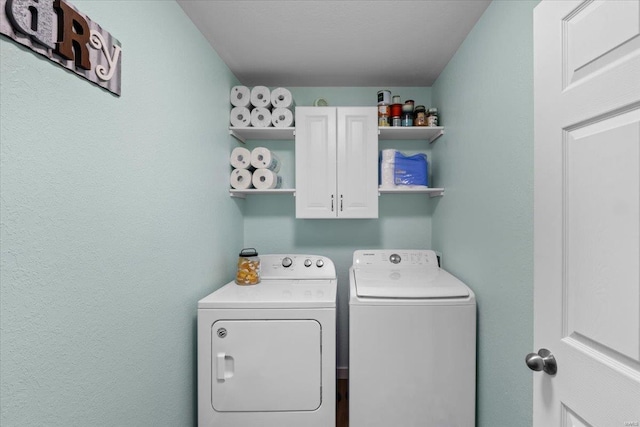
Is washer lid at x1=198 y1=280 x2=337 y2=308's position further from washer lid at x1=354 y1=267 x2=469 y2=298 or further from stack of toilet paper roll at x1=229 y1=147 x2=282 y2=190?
stack of toilet paper roll at x1=229 y1=147 x2=282 y2=190

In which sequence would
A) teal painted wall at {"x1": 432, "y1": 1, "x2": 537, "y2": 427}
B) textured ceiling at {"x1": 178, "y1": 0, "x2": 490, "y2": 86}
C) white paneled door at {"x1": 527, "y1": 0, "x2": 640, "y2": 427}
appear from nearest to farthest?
1. white paneled door at {"x1": 527, "y1": 0, "x2": 640, "y2": 427}
2. teal painted wall at {"x1": 432, "y1": 1, "x2": 537, "y2": 427}
3. textured ceiling at {"x1": 178, "y1": 0, "x2": 490, "y2": 86}

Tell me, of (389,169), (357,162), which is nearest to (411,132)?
(389,169)

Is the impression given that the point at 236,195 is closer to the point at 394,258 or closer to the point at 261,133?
the point at 261,133

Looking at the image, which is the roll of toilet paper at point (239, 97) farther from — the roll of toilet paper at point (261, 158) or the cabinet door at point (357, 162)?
the cabinet door at point (357, 162)

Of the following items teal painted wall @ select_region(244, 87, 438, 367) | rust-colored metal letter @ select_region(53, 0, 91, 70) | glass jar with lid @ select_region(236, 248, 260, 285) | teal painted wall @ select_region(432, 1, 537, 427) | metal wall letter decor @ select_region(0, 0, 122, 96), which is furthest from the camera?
teal painted wall @ select_region(244, 87, 438, 367)

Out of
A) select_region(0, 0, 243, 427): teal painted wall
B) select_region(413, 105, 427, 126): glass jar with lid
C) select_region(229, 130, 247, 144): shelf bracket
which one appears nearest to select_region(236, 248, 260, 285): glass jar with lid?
select_region(0, 0, 243, 427): teal painted wall

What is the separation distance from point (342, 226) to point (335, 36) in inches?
55.2

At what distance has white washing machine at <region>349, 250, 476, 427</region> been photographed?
5.24ft

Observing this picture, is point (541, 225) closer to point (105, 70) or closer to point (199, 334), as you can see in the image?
point (105, 70)

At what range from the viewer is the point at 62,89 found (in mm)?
870

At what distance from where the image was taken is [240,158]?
219cm

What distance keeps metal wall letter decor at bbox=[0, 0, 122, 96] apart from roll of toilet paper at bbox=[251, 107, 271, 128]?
113cm

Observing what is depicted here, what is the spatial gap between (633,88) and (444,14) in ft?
4.21

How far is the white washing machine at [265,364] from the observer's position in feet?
5.15
